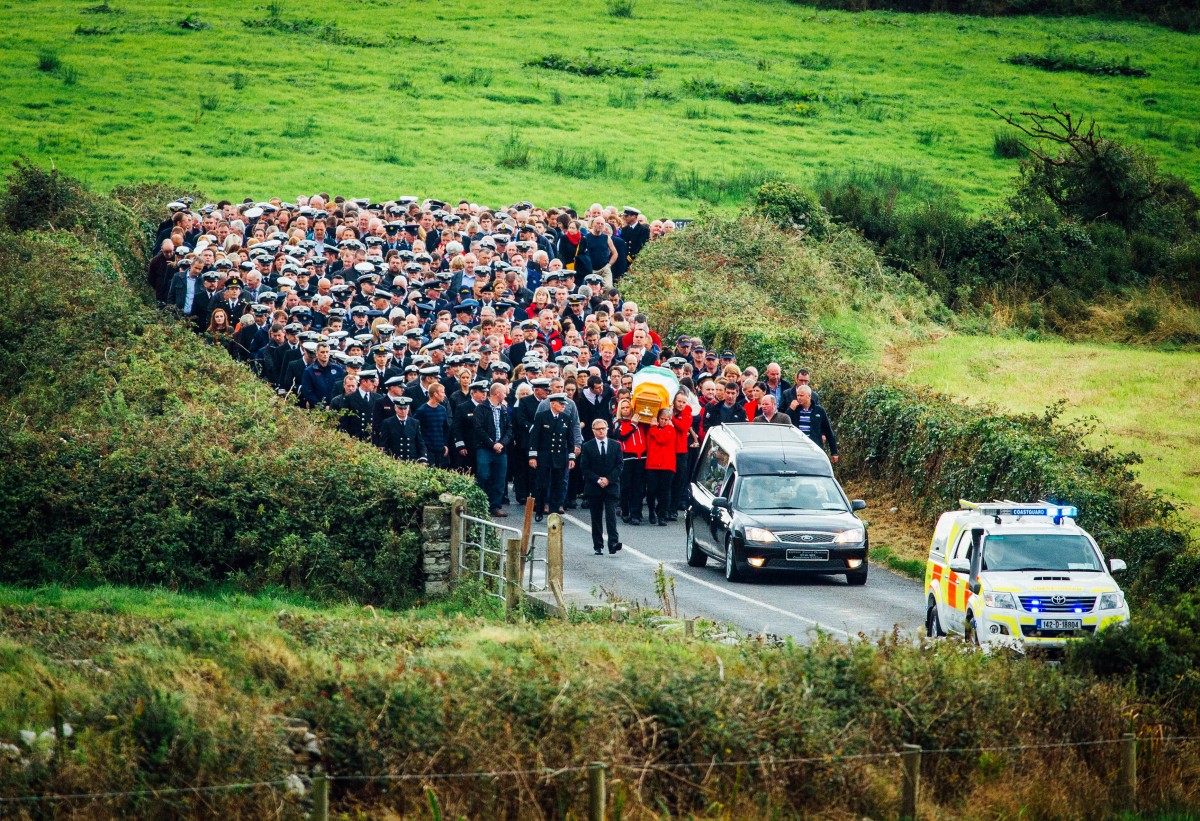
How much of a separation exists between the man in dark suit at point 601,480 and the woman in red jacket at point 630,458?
1089 mm

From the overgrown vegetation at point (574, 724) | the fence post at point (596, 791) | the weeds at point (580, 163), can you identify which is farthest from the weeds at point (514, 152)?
the fence post at point (596, 791)

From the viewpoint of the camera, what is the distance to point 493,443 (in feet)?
76.8

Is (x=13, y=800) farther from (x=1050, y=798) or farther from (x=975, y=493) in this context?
(x=975, y=493)

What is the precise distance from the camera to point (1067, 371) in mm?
34656

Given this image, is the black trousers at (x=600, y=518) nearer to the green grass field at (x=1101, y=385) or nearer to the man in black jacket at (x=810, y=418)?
the man in black jacket at (x=810, y=418)

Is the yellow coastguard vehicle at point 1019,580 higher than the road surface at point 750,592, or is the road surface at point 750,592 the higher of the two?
the yellow coastguard vehicle at point 1019,580

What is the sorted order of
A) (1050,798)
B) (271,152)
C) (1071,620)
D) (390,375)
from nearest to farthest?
(1050,798)
(1071,620)
(390,375)
(271,152)

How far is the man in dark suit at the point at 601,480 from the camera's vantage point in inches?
846

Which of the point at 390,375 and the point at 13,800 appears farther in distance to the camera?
the point at 390,375

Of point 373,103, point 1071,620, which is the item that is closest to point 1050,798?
point 1071,620

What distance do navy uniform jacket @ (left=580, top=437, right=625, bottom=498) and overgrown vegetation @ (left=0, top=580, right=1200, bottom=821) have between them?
805 cm

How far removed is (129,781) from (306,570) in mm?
8278

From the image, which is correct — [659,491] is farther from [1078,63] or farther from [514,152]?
[1078,63]

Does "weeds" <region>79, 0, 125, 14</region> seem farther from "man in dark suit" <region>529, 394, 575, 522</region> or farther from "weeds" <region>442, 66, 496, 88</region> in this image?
"man in dark suit" <region>529, 394, 575, 522</region>
